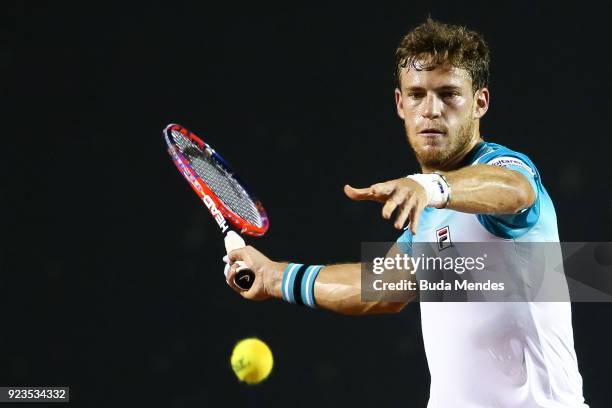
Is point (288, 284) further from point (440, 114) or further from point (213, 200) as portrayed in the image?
point (440, 114)

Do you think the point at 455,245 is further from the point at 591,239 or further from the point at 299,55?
the point at 299,55

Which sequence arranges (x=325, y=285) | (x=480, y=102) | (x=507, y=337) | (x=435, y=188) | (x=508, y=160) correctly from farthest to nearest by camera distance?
(x=325, y=285) → (x=480, y=102) → (x=507, y=337) → (x=508, y=160) → (x=435, y=188)

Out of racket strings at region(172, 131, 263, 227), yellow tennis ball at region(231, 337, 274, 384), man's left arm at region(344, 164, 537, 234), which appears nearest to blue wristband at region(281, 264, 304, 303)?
racket strings at region(172, 131, 263, 227)

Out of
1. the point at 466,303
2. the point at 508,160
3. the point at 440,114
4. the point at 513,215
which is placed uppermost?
the point at 440,114

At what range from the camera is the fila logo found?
2889 mm

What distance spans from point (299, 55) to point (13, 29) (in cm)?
159

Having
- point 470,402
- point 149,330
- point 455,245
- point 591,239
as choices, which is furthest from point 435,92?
point 149,330

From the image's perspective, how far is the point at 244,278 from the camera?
326 cm

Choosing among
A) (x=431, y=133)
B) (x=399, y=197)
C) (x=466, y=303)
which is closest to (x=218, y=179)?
(x=431, y=133)

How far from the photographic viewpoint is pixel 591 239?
484cm

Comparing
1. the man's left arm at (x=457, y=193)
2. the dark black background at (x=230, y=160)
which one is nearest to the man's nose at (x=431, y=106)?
the man's left arm at (x=457, y=193)

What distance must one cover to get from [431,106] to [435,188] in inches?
29.6

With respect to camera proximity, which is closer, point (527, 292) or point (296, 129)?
point (527, 292)

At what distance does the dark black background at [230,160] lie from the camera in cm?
495
